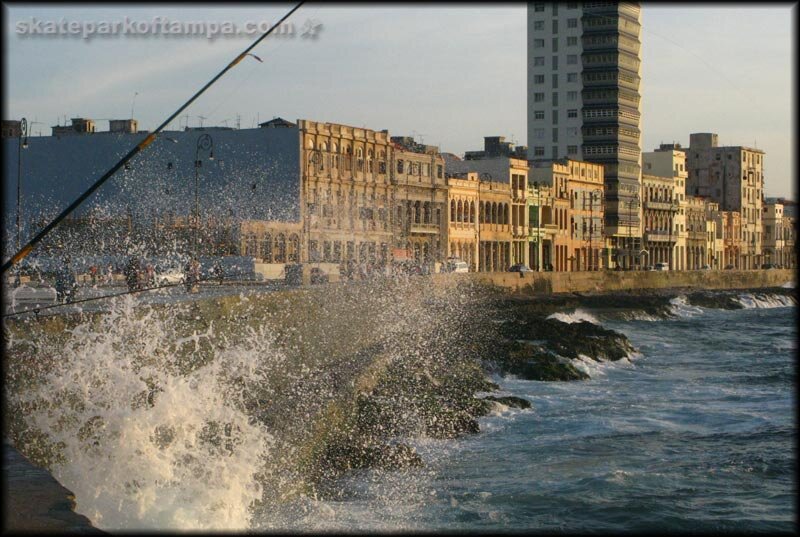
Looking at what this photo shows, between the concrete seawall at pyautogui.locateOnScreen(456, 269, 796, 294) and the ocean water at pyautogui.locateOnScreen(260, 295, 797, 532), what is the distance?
23.6 m

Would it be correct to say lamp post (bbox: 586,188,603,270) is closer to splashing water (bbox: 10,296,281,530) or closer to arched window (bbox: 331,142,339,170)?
arched window (bbox: 331,142,339,170)

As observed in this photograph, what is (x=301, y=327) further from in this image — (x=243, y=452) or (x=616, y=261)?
(x=616, y=261)

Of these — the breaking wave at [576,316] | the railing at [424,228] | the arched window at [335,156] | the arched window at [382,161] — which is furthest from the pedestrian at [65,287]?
the railing at [424,228]

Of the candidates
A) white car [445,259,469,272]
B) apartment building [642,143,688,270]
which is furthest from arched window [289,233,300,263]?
apartment building [642,143,688,270]

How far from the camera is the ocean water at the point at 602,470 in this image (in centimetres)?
1538

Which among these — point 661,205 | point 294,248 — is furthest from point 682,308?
point 661,205

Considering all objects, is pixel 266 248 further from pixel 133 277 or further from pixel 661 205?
pixel 661 205

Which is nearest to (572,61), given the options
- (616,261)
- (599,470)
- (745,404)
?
(616,261)

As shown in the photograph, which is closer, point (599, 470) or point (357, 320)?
point (599, 470)

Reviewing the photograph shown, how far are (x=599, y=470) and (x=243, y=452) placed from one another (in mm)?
6029

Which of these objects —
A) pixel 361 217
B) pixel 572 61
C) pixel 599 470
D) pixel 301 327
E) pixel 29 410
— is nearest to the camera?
pixel 29 410

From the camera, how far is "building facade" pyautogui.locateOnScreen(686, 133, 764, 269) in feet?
448

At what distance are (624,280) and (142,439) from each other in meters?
73.8

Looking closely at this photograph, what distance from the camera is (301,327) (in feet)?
98.8
